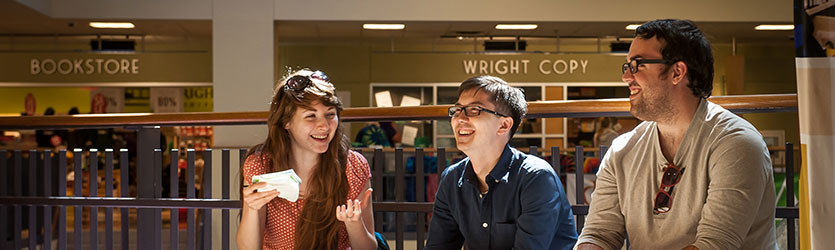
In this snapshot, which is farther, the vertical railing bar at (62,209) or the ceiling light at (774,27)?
the ceiling light at (774,27)

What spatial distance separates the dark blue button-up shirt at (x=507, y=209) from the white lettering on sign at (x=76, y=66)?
10.4 metres

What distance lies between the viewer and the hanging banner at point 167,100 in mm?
11875

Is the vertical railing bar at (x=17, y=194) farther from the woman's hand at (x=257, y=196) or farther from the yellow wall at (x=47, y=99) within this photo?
the yellow wall at (x=47, y=99)

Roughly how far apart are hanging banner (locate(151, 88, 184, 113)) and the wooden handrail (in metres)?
8.46

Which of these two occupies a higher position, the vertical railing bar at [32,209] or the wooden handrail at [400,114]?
the wooden handrail at [400,114]

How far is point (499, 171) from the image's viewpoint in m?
2.27

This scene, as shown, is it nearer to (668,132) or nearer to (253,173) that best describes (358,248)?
(253,173)

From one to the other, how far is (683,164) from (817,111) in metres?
0.44

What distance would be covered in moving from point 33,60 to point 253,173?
10.3 m

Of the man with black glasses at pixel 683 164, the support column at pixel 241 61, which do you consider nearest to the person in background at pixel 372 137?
the support column at pixel 241 61

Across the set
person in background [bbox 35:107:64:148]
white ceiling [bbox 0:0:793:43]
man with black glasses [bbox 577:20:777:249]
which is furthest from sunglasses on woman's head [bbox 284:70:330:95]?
person in background [bbox 35:107:64:148]

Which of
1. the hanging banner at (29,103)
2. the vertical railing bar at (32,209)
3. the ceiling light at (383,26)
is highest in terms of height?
the ceiling light at (383,26)

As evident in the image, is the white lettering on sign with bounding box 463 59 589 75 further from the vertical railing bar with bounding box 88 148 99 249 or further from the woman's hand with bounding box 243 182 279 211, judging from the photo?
the woman's hand with bounding box 243 182 279 211

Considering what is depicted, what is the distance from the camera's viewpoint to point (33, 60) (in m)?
11.4
